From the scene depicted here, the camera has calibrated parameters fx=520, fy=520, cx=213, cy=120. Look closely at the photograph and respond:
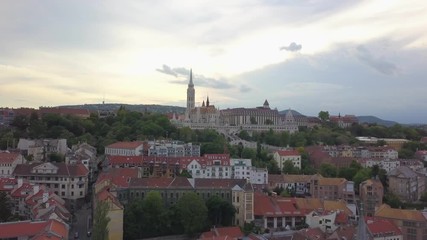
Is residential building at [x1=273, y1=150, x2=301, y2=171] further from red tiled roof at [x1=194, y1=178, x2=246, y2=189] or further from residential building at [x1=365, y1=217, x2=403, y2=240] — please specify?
residential building at [x1=365, y1=217, x2=403, y2=240]

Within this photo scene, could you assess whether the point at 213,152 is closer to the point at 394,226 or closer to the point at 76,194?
the point at 76,194

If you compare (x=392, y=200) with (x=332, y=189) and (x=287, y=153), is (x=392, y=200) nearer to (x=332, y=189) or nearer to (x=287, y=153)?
(x=332, y=189)

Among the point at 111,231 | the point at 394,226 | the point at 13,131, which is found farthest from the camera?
the point at 13,131

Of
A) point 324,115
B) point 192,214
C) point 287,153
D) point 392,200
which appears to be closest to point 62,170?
point 192,214

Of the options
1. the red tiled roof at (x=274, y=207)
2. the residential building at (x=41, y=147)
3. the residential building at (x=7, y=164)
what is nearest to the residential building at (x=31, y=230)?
the red tiled roof at (x=274, y=207)

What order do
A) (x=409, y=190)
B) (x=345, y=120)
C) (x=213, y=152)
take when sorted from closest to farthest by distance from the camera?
(x=409, y=190) < (x=213, y=152) < (x=345, y=120)

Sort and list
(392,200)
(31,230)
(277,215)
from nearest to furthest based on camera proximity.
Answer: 1. (31,230)
2. (277,215)
3. (392,200)

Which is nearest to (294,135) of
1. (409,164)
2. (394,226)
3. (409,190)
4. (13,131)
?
(409,164)
